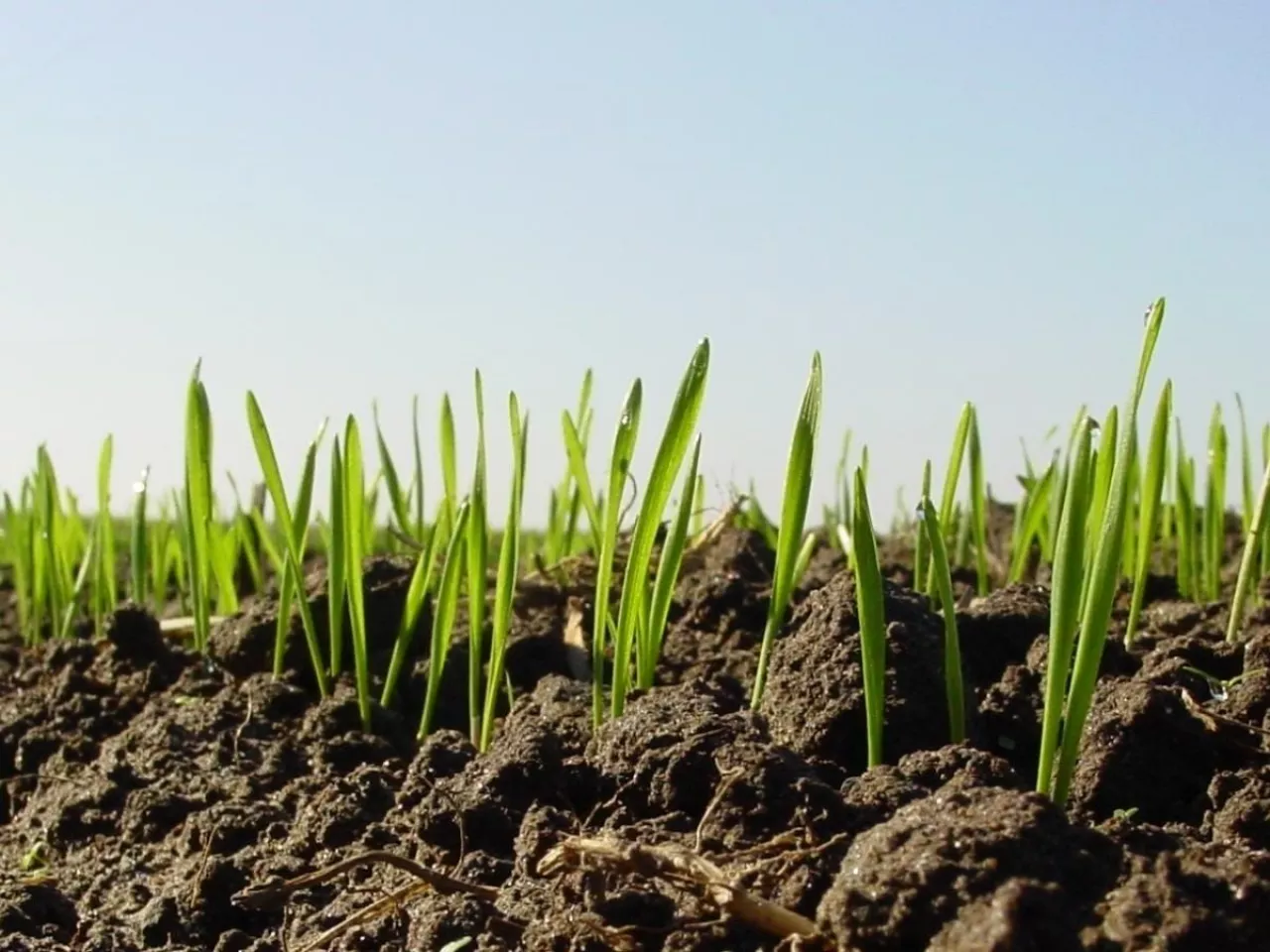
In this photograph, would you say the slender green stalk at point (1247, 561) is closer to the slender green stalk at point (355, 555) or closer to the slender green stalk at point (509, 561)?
the slender green stalk at point (509, 561)

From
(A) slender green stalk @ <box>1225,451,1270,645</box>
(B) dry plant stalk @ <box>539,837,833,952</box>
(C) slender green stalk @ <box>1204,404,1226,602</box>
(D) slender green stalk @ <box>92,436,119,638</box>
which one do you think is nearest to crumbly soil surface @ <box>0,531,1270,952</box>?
(B) dry plant stalk @ <box>539,837,833,952</box>

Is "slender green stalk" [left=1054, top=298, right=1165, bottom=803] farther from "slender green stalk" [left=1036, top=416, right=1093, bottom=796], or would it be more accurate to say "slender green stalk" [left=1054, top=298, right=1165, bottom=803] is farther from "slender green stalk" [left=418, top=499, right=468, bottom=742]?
"slender green stalk" [left=418, top=499, right=468, bottom=742]

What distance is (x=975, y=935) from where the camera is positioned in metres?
0.99

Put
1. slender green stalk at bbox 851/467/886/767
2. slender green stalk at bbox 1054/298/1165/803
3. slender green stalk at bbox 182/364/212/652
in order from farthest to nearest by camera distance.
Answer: slender green stalk at bbox 182/364/212/652 < slender green stalk at bbox 851/467/886/767 < slender green stalk at bbox 1054/298/1165/803

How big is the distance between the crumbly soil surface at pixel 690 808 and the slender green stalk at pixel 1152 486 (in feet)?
0.22

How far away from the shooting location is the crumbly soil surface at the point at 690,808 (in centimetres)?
105

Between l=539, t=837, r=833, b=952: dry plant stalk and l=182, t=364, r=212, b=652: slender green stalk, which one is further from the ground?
l=182, t=364, r=212, b=652: slender green stalk

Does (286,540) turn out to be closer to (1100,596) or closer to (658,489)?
(658,489)

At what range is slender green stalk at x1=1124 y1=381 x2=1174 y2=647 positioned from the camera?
1.48 m

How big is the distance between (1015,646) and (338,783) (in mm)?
855

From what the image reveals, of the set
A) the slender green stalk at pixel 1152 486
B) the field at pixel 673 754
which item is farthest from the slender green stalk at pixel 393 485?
the slender green stalk at pixel 1152 486

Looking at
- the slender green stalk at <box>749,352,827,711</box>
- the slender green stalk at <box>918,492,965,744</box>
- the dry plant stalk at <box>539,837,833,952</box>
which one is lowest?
the dry plant stalk at <box>539,837,833,952</box>

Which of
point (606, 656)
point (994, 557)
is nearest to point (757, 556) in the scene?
point (606, 656)

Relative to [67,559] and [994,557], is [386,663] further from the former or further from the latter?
Result: [994,557]
